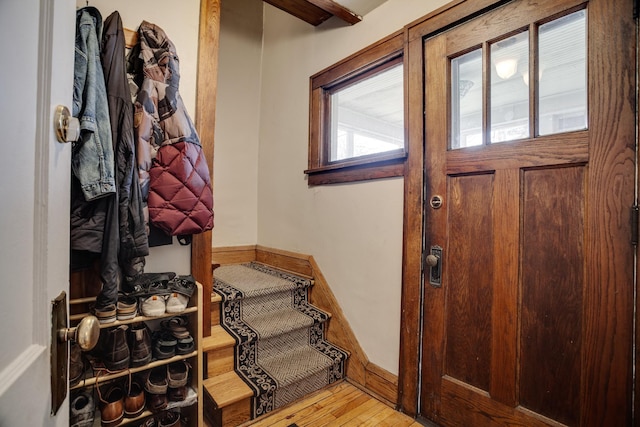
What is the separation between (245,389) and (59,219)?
1.30 meters

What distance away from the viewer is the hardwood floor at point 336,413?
1.48 metres

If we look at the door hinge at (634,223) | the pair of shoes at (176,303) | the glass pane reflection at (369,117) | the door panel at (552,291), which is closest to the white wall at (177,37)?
the pair of shoes at (176,303)

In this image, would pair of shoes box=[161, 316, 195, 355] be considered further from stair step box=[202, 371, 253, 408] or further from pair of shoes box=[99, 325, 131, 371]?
stair step box=[202, 371, 253, 408]

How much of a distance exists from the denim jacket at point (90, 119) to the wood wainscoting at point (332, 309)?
1.04 meters

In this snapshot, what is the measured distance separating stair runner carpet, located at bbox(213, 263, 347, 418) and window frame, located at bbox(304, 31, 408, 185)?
808 millimetres

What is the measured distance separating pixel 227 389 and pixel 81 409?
0.59 metres

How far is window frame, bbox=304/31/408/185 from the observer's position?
1.69m

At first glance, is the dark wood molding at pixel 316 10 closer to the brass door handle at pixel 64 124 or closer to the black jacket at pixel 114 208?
the black jacket at pixel 114 208

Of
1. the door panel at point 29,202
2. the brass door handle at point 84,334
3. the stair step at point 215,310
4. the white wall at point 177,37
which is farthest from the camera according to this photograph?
the stair step at point 215,310

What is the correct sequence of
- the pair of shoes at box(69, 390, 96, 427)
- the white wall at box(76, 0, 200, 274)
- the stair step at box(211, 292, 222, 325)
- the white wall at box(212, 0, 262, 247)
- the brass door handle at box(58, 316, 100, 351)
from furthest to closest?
1. the white wall at box(212, 0, 262, 247)
2. the stair step at box(211, 292, 222, 325)
3. the white wall at box(76, 0, 200, 274)
4. the pair of shoes at box(69, 390, 96, 427)
5. the brass door handle at box(58, 316, 100, 351)

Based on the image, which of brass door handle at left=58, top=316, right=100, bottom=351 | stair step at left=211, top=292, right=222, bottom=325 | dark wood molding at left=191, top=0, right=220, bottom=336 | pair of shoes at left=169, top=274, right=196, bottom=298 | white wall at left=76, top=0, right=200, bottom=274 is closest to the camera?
brass door handle at left=58, top=316, right=100, bottom=351

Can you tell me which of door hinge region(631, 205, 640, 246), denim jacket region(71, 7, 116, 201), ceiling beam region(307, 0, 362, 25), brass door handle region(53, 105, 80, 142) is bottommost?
door hinge region(631, 205, 640, 246)

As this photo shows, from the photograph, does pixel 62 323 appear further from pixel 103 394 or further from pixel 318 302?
pixel 318 302

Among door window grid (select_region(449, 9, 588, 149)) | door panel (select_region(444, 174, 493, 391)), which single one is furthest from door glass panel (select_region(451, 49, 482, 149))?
door panel (select_region(444, 174, 493, 391))
